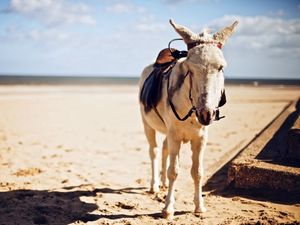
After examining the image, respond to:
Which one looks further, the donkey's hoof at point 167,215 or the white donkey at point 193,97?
the donkey's hoof at point 167,215

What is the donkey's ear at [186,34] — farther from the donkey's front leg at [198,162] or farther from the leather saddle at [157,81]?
the donkey's front leg at [198,162]

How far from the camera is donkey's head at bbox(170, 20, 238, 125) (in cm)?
340

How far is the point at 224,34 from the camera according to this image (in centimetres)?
373

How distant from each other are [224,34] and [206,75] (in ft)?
2.17

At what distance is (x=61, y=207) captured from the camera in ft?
16.2

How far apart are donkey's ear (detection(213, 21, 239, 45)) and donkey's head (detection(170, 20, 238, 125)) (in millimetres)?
44

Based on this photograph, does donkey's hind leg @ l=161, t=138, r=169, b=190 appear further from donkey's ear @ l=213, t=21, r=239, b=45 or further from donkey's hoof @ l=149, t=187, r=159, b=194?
donkey's ear @ l=213, t=21, r=239, b=45

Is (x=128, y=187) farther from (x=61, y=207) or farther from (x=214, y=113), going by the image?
(x=214, y=113)

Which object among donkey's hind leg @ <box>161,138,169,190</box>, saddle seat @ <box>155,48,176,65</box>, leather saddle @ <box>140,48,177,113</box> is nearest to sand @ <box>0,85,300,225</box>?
donkey's hind leg @ <box>161,138,169,190</box>

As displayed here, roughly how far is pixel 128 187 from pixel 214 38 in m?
3.55

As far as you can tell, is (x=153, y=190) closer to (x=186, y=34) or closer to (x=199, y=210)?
(x=199, y=210)

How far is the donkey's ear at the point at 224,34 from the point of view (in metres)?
3.71

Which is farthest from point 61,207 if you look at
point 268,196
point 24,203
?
point 268,196

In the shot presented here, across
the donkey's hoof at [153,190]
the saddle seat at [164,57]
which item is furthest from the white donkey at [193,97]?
the donkey's hoof at [153,190]
